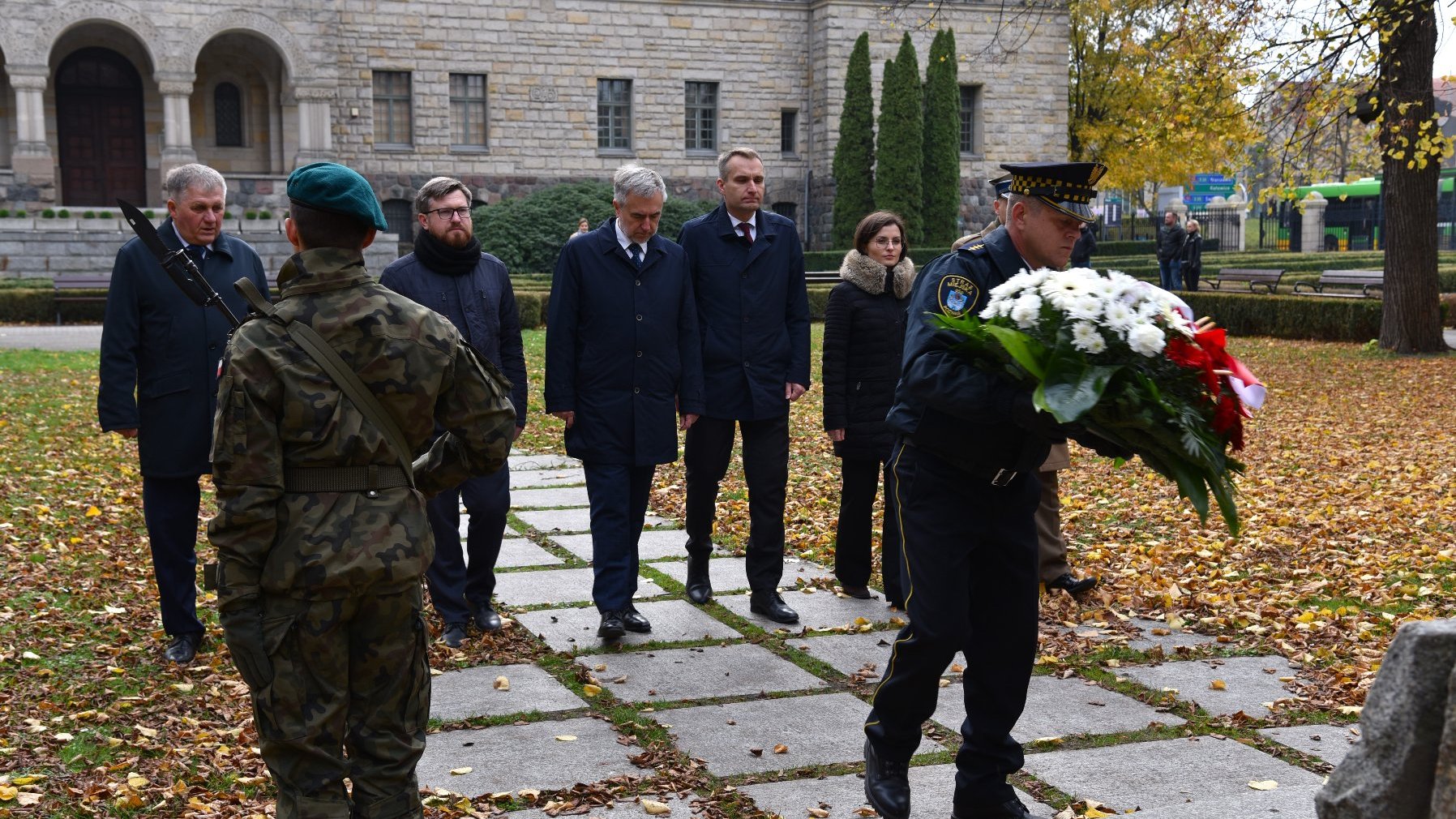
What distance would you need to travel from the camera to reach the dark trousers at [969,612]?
408 cm

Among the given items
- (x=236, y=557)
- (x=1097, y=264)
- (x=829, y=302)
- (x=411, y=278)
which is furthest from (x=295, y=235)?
(x=1097, y=264)

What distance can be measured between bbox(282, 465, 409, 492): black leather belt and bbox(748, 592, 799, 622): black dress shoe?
338cm

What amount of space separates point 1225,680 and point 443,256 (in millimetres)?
3811

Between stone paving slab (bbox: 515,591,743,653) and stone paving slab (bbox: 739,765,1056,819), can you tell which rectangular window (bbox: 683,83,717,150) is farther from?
stone paving slab (bbox: 739,765,1056,819)

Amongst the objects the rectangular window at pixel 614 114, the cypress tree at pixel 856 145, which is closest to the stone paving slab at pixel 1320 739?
the cypress tree at pixel 856 145

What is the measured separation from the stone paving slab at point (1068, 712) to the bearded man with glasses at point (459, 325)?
2.21m

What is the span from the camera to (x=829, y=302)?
7.01m

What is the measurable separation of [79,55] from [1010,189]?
113 ft

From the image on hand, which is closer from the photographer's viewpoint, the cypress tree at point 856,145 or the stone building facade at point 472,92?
the stone building facade at point 472,92

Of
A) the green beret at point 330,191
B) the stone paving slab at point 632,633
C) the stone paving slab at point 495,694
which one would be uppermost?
the green beret at point 330,191

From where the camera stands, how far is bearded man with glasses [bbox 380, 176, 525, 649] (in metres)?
6.32

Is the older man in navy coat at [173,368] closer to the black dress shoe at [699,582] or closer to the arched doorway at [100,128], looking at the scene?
the black dress shoe at [699,582]

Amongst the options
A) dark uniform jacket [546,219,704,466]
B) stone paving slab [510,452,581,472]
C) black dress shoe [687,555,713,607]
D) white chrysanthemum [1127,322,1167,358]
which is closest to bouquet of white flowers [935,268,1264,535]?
white chrysanthemum [1127,322,1167,358]

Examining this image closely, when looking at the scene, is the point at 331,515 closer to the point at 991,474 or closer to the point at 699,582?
the point at 991,474
